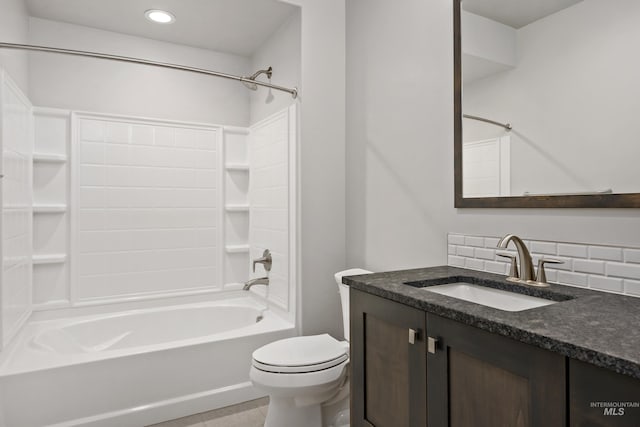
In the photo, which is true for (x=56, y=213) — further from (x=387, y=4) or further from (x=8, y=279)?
(x=387, y=4)

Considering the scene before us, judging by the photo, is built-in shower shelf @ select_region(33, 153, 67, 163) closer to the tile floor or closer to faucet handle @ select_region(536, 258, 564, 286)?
the tile floor

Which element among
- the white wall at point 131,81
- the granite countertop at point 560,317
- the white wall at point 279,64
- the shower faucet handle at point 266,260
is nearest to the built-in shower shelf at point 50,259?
the white wall at point 131,81

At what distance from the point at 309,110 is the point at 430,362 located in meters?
1.82

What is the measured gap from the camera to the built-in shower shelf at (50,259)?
2.57 meters

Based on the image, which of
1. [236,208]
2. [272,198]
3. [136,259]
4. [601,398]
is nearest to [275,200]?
[272,198]

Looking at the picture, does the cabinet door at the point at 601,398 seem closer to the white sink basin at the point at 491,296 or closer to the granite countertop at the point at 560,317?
the granite countertop at the point at 560,317

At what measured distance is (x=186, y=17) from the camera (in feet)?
8.64

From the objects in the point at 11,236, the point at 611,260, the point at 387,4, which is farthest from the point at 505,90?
the point at 11,236

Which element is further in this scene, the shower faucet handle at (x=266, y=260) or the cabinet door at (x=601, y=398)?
the shower faucet handle at (x=266, y=260)

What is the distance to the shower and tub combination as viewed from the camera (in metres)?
1.99

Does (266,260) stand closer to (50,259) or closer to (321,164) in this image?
(321,164)

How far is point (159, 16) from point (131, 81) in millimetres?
556

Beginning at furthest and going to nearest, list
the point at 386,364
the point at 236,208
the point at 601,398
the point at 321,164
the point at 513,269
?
the point at 236,208
the point at 321,164
the point at 513,269
the point at 386,364
the point at 601,398

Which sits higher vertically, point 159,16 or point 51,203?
point 159,16
